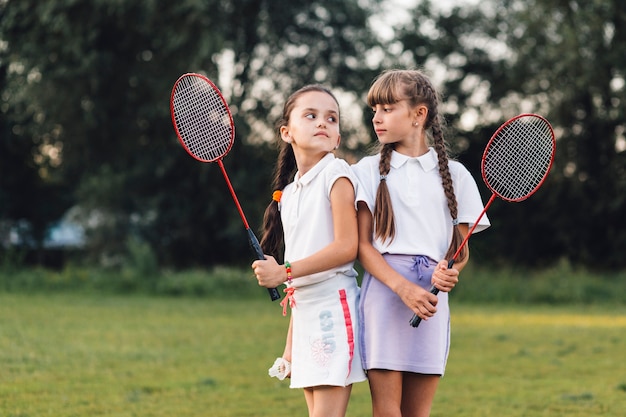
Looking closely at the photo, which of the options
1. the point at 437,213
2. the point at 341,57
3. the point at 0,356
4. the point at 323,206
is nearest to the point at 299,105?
the point at 323,206

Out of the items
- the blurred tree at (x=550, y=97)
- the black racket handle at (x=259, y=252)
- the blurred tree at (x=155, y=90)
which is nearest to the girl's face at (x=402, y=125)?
the black racket handle at (x=259, y=252)

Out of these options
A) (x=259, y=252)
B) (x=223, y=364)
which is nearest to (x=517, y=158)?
(x=259, y=252)

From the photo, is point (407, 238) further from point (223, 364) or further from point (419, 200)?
point (223, 364)

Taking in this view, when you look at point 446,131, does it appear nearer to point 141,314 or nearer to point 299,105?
point 299,105

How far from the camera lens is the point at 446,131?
4.27 meters

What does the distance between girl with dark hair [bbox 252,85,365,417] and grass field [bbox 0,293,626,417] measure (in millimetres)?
3198

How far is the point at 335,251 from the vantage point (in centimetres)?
381

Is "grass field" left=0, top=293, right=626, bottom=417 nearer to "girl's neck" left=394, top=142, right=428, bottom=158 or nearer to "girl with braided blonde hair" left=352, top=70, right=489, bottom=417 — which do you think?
"girl with braided blonde hair" left=352, top=70, right=489, bottom=417

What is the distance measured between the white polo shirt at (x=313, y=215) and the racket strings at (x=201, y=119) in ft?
1.86

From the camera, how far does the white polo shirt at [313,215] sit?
3914 millimetres

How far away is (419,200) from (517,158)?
2.16 feet

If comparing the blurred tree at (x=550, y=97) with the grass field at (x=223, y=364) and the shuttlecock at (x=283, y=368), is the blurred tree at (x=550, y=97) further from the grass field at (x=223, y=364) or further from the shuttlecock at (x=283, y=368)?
the shuttlecock at (x=283, y=368)

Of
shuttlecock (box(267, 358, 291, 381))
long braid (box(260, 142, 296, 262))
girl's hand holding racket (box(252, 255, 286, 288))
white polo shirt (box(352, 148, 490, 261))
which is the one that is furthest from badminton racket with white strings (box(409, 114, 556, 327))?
shuttlecock (box(267, 358, 291, 381))

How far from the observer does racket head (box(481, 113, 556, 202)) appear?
4246 mm
